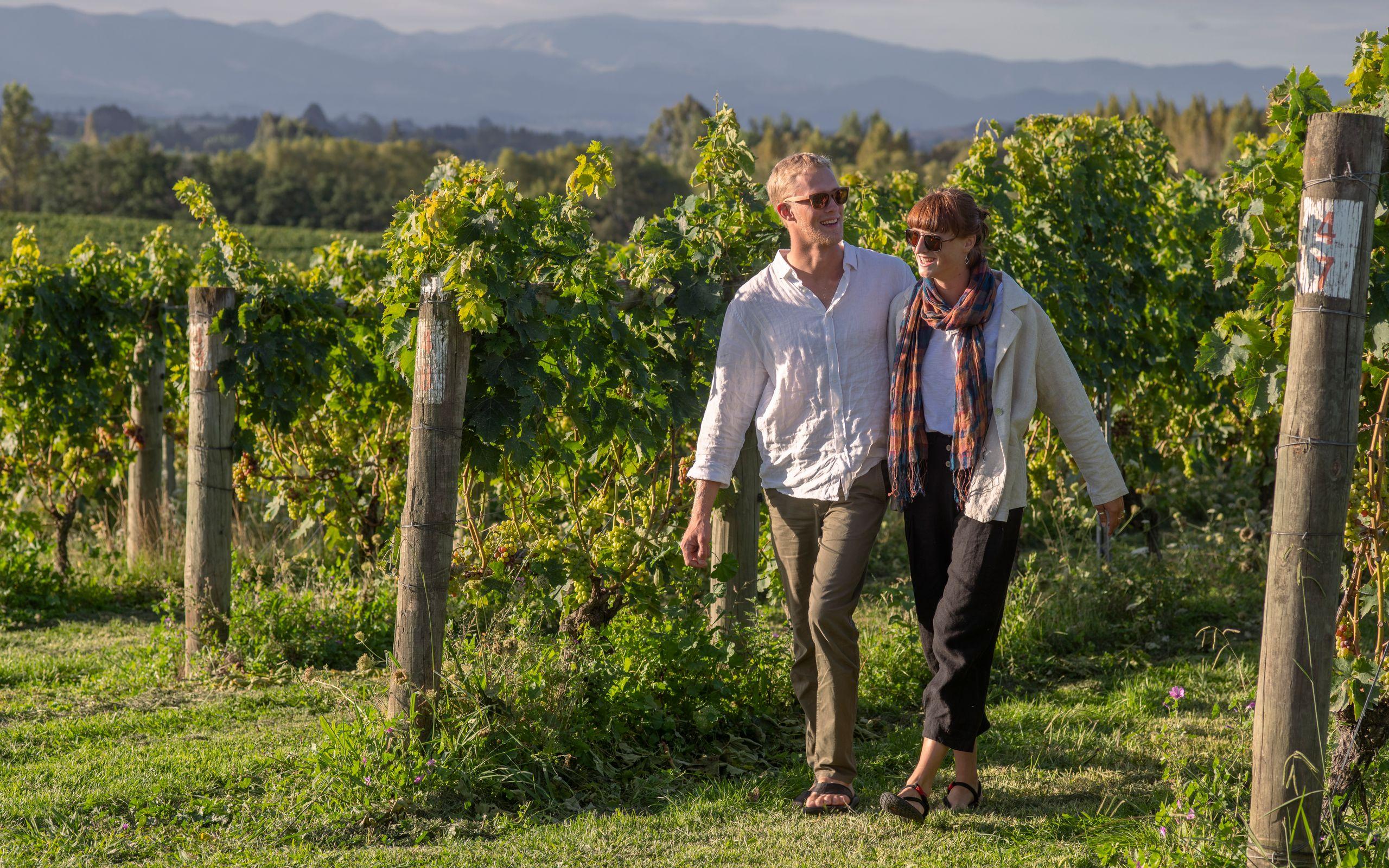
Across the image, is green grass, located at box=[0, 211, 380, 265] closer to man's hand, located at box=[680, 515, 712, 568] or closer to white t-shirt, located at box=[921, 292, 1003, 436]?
man's hand, located at box=[680, 515, 712, 568]

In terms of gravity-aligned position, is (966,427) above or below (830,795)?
above

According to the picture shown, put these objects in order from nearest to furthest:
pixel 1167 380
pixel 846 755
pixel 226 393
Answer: pixel 846 755 → pixel 226 393 → pixel 1167 380

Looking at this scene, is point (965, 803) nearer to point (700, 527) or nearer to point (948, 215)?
point (700, 527)

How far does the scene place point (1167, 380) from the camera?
263 inches

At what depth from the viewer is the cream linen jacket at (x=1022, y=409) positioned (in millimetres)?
3236

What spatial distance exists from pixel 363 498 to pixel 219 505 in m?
1.16

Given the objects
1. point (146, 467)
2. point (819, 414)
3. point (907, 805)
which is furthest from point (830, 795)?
point (146, 467)

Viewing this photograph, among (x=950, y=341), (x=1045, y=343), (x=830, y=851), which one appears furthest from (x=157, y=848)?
(x=1045, y=343)

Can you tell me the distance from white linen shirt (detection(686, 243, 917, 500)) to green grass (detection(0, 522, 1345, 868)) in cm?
101

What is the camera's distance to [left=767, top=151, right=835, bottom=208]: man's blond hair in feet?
10.9

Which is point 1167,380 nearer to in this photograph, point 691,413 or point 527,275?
point 691,413

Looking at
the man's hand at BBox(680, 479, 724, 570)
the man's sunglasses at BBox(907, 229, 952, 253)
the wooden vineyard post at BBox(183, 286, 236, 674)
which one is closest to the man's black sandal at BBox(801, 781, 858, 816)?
the man's hand at BBox(680, 479, 724, 570)

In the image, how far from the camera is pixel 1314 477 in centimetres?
270

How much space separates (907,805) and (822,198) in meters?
1.73
